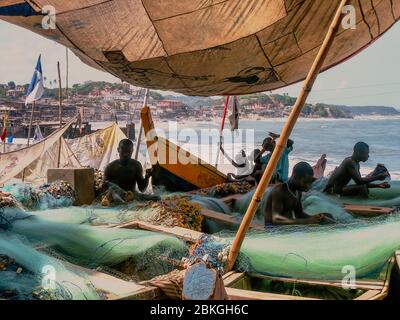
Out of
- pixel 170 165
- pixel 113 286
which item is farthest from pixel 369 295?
pixel 170 165

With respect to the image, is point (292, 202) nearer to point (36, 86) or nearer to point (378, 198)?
point (378, 198)

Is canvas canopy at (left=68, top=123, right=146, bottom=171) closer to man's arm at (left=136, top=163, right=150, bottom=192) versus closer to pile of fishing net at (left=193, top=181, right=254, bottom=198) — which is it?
pile of fishing net at (left=193, top=181, right=254, bottom=198)

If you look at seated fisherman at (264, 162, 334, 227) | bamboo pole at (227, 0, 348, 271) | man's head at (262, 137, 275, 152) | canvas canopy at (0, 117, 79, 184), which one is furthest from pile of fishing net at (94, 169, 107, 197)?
bamboo pole at (227, 0, 348, 271)

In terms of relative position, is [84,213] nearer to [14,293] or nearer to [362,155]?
[14,293]

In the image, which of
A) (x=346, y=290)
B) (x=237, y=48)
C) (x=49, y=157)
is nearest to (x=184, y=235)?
(x=346, y=290)

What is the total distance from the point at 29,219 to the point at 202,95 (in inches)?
145

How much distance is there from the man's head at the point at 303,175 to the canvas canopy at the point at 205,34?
73.7 inches

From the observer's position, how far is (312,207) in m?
6.25

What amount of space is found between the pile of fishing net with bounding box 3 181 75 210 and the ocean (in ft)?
20.6

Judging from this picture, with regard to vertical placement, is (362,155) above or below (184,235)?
above

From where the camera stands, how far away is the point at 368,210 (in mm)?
6438

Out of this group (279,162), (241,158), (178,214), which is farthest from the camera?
(241,158)

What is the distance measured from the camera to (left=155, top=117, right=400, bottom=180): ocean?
15219mm

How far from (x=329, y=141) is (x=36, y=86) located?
20.1 m
